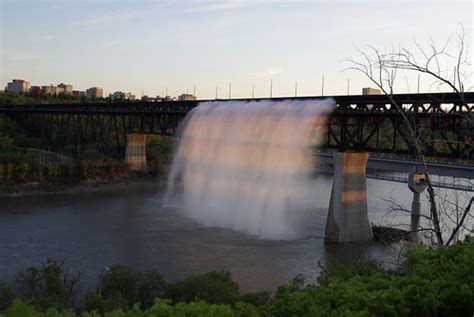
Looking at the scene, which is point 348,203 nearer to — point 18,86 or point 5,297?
point 5,297

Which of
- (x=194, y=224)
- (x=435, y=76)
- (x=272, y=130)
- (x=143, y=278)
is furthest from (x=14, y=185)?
(x=435, y=76)

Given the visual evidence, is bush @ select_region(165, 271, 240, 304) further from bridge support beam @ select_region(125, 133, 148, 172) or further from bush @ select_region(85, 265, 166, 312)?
bridge support beam @ select_region(125, 133, 148, 172)

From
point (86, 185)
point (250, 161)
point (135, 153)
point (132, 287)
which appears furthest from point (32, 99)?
point (132, 287)

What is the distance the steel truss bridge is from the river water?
4353 mm

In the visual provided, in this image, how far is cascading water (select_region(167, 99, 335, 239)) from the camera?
30141 mm

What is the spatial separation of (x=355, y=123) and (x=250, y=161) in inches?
285

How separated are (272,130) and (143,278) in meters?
17.5

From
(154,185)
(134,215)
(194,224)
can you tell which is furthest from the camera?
(154,185)

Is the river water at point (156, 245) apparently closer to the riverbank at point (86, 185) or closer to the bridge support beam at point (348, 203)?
the bridge support beam at point (348, 203)

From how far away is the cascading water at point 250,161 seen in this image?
30141mm

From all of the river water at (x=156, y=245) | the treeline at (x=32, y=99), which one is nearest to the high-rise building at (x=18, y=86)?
the treeline at (x=32, y=99)

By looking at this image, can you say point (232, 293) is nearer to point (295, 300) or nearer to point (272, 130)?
point (295, 300)

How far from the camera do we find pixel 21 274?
17109 millimetres

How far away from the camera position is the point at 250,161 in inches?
1319
